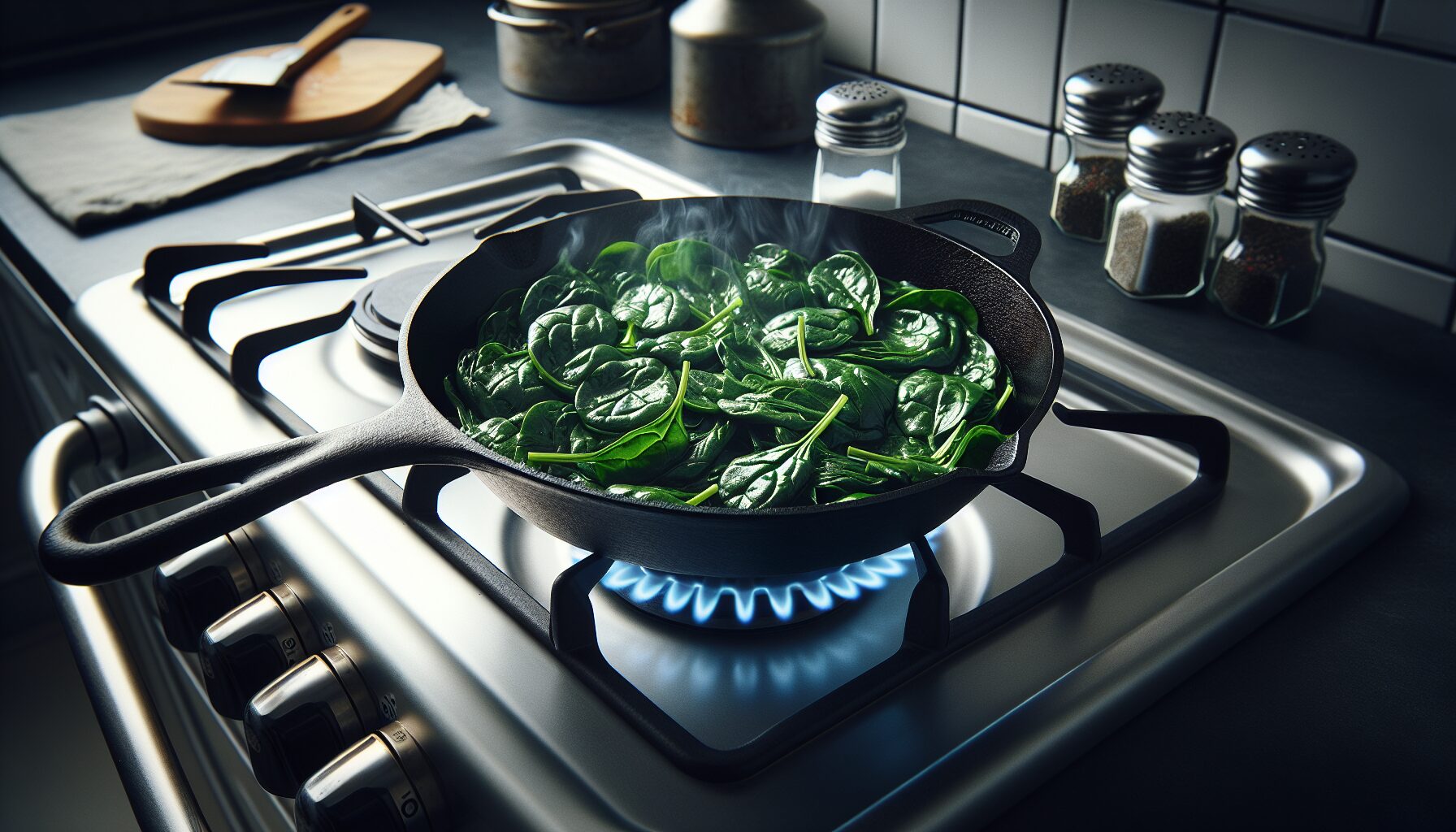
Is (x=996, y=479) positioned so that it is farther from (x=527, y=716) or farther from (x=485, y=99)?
(x=485, y=99)

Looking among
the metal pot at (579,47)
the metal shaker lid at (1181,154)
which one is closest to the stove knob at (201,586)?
the metal shaker lid at (1181,154)

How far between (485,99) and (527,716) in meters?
1.09

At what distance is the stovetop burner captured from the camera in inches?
31.7

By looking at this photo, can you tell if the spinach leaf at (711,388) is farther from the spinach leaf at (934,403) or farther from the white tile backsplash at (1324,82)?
the white tile backsplash at (1324,82)

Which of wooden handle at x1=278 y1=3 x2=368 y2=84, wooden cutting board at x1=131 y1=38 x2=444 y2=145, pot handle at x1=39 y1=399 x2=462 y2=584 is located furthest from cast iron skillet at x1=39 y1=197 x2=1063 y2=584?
wooden handle at x1=278 y1=3 x2=368 y2=84

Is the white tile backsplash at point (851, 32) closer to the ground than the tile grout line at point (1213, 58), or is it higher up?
closer to the ground

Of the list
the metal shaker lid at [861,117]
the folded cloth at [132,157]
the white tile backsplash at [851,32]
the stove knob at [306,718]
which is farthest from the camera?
the white tile backsplash at [851,32]

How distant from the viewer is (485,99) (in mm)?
1396

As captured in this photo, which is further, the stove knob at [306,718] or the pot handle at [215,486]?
the stove knob at [306,718]

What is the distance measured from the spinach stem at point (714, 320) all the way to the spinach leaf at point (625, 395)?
0.05 m

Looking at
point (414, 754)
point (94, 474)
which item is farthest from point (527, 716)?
point (94, 474)

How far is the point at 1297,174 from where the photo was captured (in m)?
0.75

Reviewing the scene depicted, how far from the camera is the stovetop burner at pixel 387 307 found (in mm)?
805

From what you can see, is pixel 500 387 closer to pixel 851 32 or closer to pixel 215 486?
pixel 215 486
